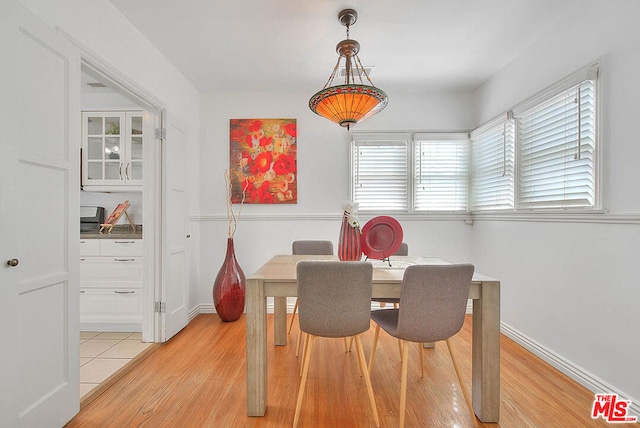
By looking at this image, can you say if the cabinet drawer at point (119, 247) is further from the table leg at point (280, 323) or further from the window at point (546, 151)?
the window at point (546, 151)

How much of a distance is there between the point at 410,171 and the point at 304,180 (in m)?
1.25

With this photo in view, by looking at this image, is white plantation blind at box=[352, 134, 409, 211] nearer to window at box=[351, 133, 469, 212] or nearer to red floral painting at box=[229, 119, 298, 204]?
window at box=[351, 133, 469, 212]

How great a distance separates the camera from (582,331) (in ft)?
7.20

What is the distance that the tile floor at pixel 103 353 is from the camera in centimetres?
227

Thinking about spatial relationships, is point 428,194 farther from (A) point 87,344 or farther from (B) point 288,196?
(A) point 87,344

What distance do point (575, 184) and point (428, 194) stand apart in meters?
1.67

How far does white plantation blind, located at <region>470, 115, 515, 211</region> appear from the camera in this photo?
3092 millimetres

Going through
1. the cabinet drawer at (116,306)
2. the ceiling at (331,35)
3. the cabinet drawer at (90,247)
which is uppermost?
the ceiling at (331,35)

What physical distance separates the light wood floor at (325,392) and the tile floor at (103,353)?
0.14m

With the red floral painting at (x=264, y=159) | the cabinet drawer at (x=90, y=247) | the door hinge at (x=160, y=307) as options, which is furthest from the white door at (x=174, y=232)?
the cabinet drawer at (x=90, y=247)

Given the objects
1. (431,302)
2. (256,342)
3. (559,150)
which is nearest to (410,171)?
(559,150)

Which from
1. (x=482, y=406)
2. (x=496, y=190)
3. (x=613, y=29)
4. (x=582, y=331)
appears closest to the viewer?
(x=482, y=406)

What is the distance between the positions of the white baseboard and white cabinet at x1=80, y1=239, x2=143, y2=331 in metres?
3.48

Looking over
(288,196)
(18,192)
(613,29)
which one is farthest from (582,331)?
(18,192)
